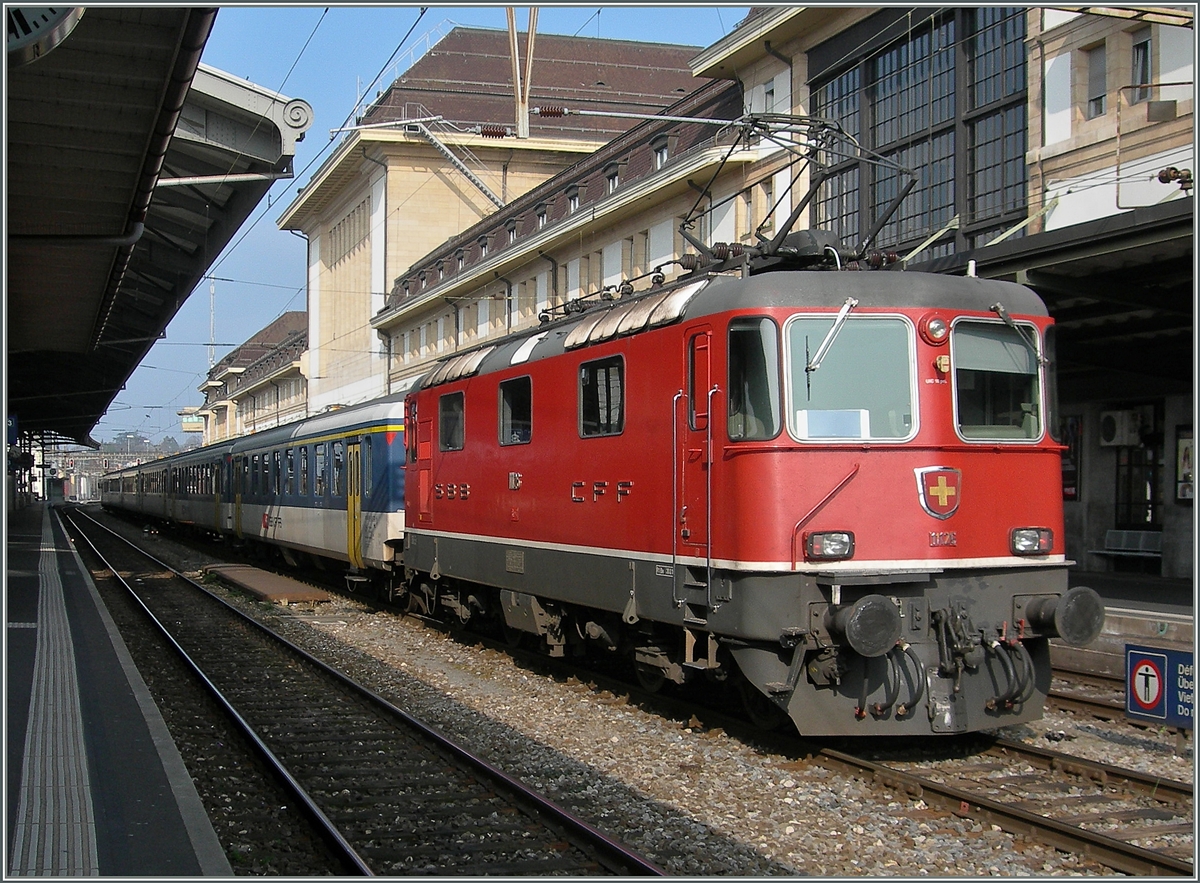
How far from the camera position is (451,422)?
13.9 m

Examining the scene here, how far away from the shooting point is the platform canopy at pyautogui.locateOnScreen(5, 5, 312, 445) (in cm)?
1004

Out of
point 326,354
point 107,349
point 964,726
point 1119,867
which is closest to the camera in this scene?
point 1119,867

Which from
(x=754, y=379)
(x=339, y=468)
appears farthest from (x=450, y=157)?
(x=754, y=379)

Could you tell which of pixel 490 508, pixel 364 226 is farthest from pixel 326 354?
pixel 490 508

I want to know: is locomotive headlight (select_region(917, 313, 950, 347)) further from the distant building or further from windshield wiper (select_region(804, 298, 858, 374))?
the distant building

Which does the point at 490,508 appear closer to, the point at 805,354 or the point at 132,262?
the point at 805,354

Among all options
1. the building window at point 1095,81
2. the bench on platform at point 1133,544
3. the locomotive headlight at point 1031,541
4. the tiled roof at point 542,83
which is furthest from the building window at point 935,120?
the tiled roof at point 542,83

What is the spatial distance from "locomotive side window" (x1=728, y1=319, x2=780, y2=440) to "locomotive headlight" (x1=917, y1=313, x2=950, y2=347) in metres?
1.10

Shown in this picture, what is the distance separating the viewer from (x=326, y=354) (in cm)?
6297

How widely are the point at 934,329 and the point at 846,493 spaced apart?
1.39m

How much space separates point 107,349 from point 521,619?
2746cm

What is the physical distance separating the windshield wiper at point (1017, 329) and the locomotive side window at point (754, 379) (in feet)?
5.77

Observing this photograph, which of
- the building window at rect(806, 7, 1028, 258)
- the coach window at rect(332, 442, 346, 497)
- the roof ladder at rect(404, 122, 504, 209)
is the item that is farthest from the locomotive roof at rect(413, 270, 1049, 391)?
the roof ladder at rect(404, 122, 504, 209)

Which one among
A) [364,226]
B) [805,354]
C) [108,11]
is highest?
[364,226]
